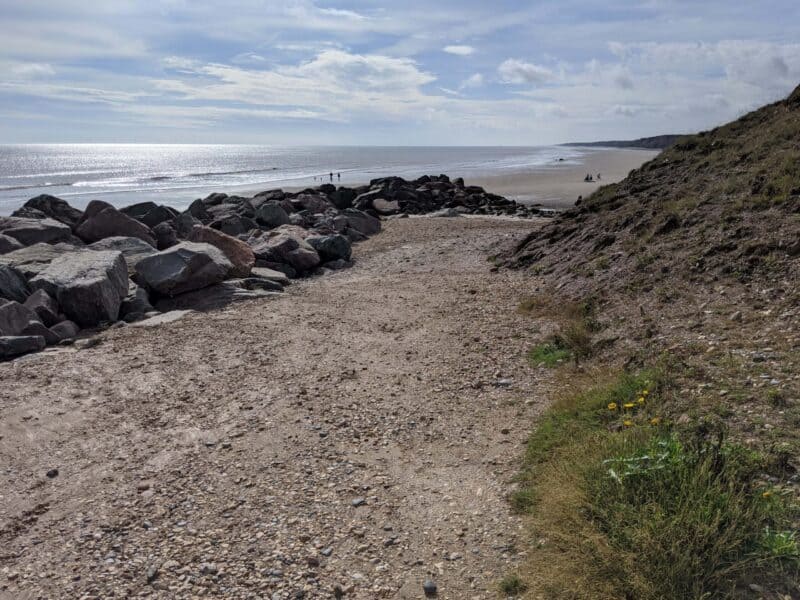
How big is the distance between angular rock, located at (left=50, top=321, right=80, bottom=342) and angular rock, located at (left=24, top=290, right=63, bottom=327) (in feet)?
0.71

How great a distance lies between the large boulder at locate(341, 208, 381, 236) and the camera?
2595 centimetres

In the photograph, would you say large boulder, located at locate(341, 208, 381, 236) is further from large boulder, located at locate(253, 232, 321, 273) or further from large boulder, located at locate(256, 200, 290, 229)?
large boulder, located at locate(253, 232, 321, 273)

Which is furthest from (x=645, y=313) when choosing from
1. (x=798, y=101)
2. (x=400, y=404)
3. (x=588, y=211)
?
(x=798, y=101)

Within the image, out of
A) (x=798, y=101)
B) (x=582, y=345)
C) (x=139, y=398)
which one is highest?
(x=798, y=101)

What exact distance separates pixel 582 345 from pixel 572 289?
3291 mm

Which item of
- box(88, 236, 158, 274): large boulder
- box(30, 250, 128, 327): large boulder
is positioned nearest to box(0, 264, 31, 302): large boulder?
box(30, 250, 128, 327): large boulder

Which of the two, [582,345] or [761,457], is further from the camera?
[582,345]

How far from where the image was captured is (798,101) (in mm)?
15758

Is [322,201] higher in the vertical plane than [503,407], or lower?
higher

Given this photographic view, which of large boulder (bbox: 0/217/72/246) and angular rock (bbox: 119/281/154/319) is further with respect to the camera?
large boulder (bbox: 0/217/72/246)

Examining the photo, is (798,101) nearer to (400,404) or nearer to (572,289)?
(572,289)

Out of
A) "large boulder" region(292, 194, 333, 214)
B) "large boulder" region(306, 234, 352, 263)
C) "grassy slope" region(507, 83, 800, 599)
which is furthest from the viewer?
"large boulder" region(292, 194, 333, 214)

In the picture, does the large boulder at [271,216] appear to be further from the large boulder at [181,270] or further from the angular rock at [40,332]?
the angular rock at [40,332]

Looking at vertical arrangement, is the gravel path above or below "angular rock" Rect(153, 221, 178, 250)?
below
